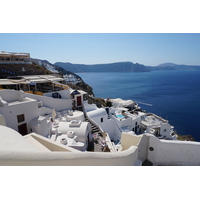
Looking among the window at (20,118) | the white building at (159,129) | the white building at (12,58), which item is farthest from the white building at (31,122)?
the white building at (12,58)

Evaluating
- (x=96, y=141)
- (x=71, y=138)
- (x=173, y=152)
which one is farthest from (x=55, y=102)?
(x=173, y=152)

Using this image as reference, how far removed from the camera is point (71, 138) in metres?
12.0

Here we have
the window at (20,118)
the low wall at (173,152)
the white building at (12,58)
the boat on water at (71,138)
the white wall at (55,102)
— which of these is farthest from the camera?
the white building at (12,58)

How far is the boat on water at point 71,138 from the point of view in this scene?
3748mm

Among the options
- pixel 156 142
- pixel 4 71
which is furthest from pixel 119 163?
pixel 4 71

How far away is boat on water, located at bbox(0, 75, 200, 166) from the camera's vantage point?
375cm

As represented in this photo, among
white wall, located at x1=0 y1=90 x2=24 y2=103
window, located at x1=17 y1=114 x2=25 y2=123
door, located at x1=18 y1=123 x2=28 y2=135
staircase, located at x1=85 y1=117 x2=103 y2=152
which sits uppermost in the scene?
white wall, located at x1=0 y1=90 x2=24 y2=103

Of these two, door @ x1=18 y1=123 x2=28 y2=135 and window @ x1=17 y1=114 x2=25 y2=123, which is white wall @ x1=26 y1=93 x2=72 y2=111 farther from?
door @ x1=18 y1=123 x2=28 y2=135

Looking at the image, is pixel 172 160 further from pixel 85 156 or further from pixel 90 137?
pixel 90 137

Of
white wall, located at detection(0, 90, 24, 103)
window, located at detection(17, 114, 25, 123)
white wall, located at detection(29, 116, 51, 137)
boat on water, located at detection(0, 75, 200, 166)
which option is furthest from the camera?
white wall, located at detection(0, 90, 24, 103)

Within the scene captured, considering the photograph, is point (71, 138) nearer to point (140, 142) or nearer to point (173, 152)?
point (140, 142)

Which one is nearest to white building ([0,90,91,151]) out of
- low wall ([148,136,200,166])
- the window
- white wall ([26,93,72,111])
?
the window

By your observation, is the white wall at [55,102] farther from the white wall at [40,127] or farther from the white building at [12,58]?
the white building at [12,58]

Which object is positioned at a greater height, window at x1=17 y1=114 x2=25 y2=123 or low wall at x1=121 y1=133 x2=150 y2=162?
window at x1=17 y1=114 x2=25 y2=123
